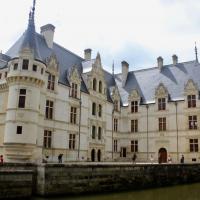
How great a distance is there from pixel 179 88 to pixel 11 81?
1995cm

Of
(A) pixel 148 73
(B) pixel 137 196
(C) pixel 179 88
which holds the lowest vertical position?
(B) pixel 137 196

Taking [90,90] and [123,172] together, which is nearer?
[123,172]

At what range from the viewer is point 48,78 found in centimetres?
2600

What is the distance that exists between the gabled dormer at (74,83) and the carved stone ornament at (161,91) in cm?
1050

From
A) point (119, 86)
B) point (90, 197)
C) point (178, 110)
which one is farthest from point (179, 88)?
point (90, 197)

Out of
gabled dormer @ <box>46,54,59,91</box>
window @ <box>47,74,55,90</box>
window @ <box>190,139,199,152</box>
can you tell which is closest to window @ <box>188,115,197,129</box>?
window @ <box>190,139,199,152</box>

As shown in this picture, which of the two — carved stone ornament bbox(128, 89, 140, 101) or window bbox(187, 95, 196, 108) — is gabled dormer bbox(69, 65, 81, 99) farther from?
window bbox(187, 95, 196, 108)

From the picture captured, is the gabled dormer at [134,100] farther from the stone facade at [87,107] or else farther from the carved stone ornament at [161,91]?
the carved stone ornament at [161,91]

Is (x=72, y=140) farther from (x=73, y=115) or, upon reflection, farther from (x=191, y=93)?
(x=191, y=93)

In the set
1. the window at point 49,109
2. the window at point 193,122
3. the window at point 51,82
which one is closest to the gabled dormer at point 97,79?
the window at point 51,82

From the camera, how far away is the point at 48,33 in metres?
29.6

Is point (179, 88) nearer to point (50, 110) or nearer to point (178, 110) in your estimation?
point (178, 110)

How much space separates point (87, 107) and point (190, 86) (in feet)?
39.3

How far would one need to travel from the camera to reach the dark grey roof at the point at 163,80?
35188mm
